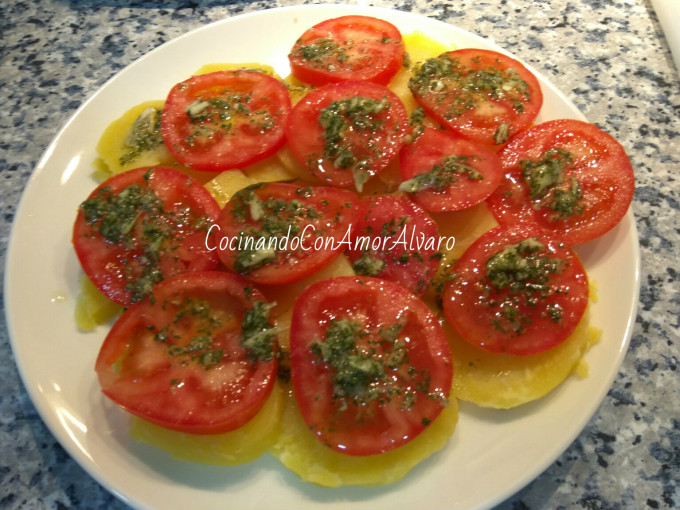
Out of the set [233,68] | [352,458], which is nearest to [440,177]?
[352,458]

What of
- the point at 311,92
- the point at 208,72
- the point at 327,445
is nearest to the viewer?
the point at 327,445

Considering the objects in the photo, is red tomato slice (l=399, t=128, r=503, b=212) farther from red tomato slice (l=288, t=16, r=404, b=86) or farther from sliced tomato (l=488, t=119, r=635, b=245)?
red tomato slice (l=288, t=16, r=404, b=86)

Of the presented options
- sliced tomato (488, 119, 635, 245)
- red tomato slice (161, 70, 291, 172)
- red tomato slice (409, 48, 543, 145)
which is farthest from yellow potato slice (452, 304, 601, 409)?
red tomato slice (161, 70, 291, 172)

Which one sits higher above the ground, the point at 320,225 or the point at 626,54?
the point at 320,225

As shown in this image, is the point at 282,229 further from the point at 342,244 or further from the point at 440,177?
the point at 440,177

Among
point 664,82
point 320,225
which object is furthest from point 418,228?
point 664,82

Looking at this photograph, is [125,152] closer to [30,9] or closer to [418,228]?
[418,228]

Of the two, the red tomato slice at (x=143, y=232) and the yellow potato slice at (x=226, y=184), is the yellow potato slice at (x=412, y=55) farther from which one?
the red tomato slice at (x=143, y=232)

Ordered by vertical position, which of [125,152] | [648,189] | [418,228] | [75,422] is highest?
[125,152]
